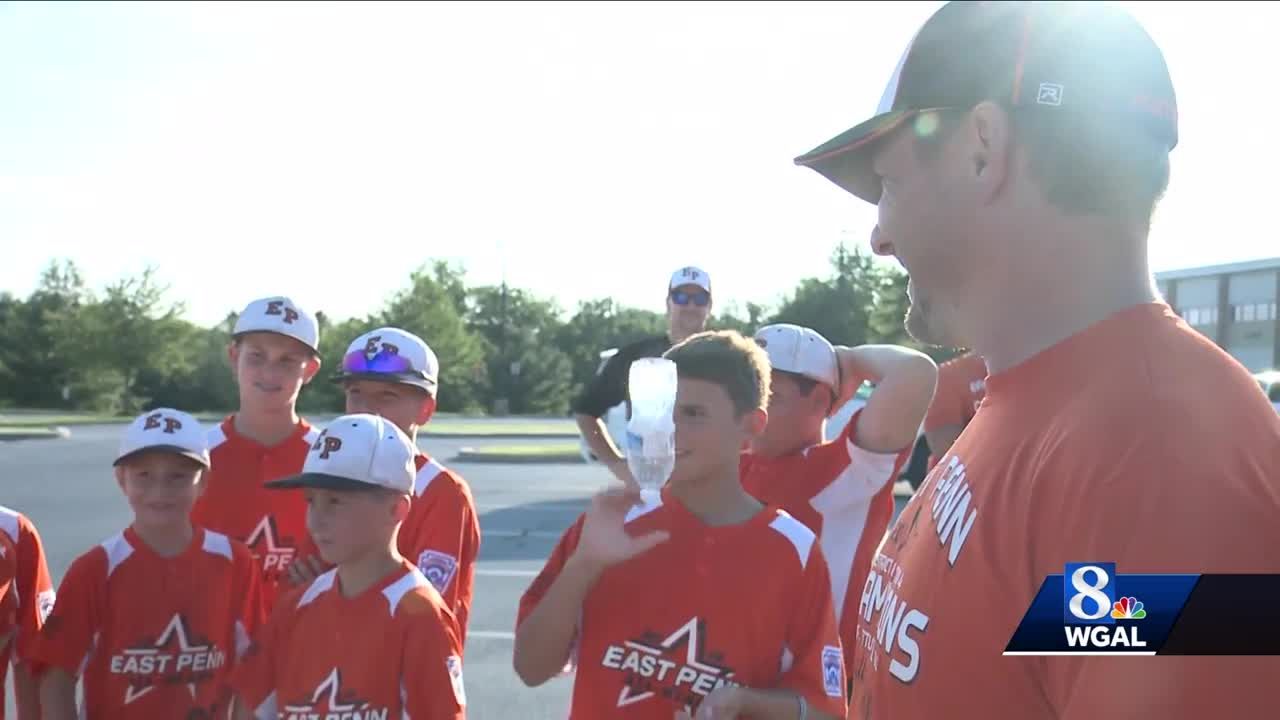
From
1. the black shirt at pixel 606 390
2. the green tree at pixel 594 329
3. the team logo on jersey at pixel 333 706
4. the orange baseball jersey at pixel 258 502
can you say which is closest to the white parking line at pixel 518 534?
the orange baseball jersey at pixel 258 502

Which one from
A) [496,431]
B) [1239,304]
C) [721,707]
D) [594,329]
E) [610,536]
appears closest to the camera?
[721,707]

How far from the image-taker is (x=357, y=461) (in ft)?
11.1

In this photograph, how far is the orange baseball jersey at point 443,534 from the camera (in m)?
3.77

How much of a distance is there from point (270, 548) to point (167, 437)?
1.94ft

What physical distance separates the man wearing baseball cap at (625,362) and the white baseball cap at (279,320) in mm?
1288

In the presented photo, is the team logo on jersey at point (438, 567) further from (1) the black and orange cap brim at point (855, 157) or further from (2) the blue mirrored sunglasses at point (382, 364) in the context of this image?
(1) the black and orange cap brim at point (855, 157)

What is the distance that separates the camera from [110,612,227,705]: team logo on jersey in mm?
3559

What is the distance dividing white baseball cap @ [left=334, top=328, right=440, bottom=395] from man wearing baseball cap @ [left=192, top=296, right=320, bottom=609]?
251 mm

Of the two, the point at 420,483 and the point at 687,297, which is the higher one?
the point at 687,297

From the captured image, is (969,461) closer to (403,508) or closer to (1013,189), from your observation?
(1013,189)

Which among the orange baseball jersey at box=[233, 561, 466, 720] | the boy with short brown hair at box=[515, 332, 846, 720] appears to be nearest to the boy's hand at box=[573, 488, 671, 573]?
the boy with short brown hair at box=[515, 332, 846, 720]

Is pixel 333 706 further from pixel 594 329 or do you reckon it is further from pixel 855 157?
pixel 594 329

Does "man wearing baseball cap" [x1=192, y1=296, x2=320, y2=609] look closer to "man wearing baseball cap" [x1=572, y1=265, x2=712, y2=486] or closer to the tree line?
"man wearing baseball cap" [x1=572, y1=265, x2=712, y2=486]

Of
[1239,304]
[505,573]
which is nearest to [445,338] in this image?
[1239,304]
